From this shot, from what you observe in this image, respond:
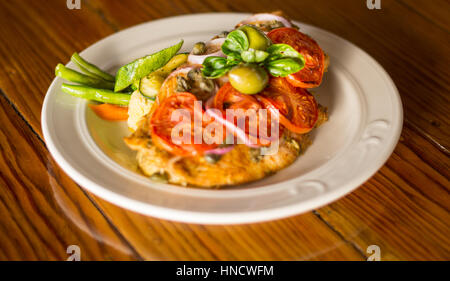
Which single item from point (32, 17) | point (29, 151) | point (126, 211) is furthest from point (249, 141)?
point (32, 17)

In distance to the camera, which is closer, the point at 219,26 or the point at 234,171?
the point at 234,171

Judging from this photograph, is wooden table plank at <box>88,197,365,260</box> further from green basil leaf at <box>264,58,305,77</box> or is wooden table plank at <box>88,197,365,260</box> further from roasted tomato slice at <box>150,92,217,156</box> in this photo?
green basil leaf at <box>264,58,305,77</box>

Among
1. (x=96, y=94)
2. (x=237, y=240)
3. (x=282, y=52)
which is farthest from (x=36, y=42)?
(x=237, y=240)

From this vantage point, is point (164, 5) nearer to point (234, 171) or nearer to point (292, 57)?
point (292, 57)

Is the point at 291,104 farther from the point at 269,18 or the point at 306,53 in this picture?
the point at 269,18

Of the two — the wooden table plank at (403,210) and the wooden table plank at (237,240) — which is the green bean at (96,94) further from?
the wooden table plank at (403,210)

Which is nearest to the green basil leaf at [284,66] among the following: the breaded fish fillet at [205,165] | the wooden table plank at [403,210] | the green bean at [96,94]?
the breaded fish fillet at [205,165]

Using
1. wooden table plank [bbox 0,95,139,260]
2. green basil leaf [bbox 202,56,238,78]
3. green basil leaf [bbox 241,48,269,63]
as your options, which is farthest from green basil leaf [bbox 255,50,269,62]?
wooden table plank [bbox 0,95,139,260]
